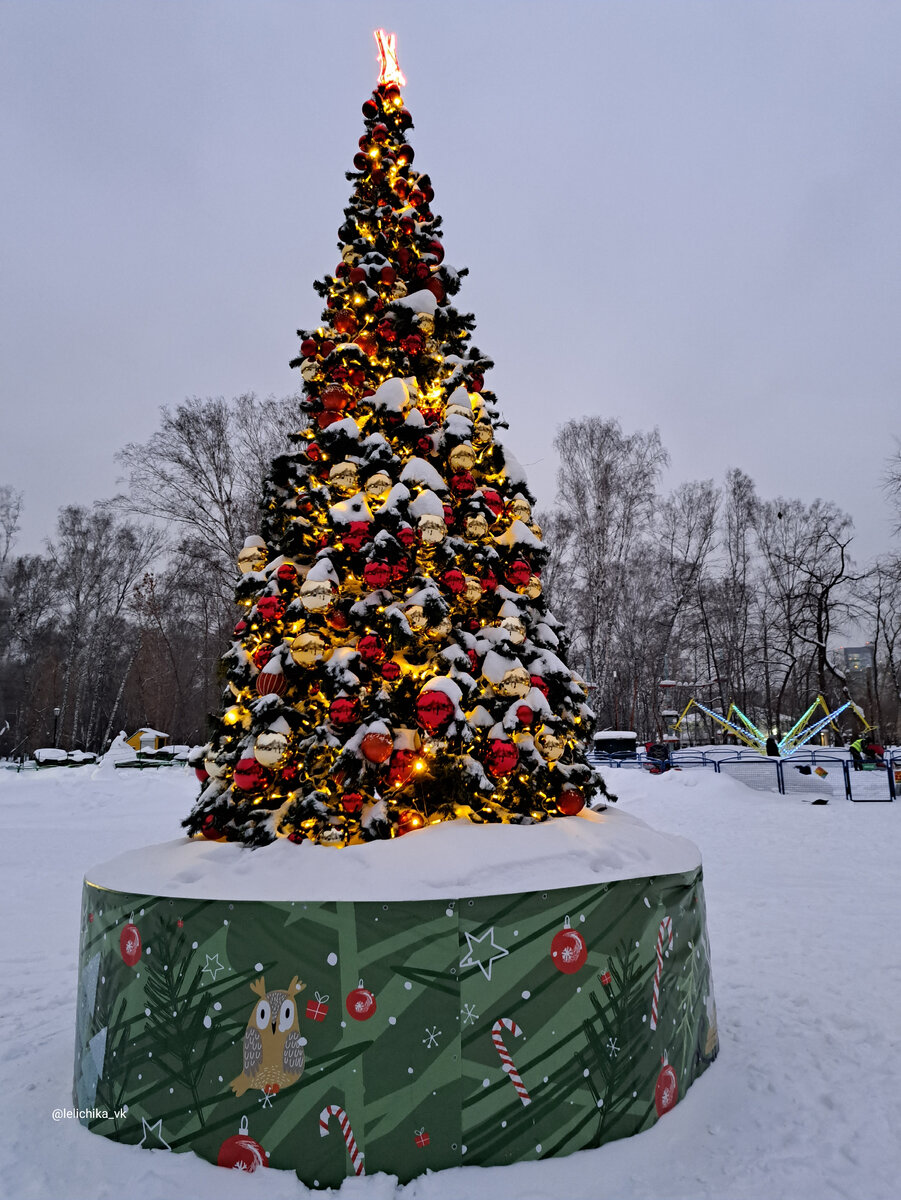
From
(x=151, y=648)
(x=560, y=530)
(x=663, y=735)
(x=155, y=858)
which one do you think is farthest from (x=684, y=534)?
(x=155, y=858)

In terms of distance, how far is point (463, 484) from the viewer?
4379mm

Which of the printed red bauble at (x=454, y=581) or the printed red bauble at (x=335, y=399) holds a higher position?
the printed red bauble at (x=335, y=399)

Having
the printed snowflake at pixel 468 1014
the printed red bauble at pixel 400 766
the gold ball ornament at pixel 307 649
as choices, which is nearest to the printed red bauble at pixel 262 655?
the gold ball ornament at pixel 307 649

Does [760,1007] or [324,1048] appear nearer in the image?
[324,1048]

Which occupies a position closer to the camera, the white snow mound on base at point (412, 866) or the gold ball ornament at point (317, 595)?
the white snow mound on base at point (412, 866)

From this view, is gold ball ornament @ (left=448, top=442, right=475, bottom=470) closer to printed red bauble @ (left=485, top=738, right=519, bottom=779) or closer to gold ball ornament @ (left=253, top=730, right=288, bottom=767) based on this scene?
printed red bauble @ (left=485, top=738, right=519, bottom=779)

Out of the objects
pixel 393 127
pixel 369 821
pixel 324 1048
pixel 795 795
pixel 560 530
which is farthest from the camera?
pixel 560 530

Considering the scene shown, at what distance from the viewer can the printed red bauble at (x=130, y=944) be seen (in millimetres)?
3125

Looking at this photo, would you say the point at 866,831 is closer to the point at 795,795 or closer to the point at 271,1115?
the point at 795,795

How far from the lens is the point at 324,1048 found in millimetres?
2781

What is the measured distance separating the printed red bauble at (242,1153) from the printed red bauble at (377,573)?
98.1 inches

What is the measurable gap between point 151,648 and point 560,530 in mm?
24978

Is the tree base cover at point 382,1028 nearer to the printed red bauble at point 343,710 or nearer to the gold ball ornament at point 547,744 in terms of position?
the printed red bauble at point 343,710

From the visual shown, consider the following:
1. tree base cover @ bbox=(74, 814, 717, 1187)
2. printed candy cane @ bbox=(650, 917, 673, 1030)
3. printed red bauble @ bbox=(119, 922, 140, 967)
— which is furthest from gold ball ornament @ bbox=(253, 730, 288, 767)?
printed candy cane @ bbox=(650, 917, 673, 1030)
